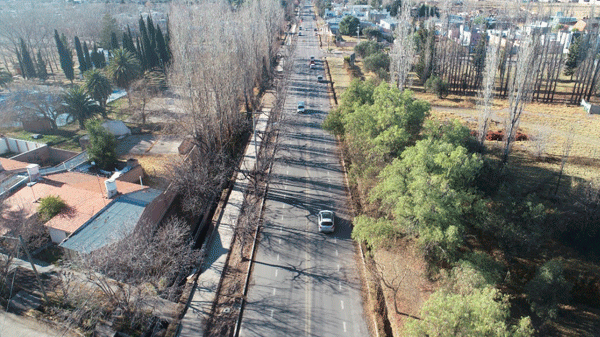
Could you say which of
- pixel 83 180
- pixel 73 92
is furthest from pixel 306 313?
pixel 73 92

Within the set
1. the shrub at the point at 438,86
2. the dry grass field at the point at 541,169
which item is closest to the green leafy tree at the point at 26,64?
the dry grass field at the point at 541,169

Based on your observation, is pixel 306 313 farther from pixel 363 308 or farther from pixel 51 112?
pixel 51 112

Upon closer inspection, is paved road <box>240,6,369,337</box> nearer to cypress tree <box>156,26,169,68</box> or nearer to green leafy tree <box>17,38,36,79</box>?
cypress tree <box>156,26,169,68</box>

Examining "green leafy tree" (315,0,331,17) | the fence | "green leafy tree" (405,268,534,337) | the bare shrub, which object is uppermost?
"green leafy tree" (315,0,331,17)

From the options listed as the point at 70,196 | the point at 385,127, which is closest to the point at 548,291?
the point at 385,127

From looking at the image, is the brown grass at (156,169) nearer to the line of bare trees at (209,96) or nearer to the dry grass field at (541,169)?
the line of bare trees at (209,96)

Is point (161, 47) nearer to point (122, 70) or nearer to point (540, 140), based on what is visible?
point (122, 70)

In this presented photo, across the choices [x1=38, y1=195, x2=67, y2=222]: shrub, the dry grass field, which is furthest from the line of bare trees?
the dry grass field
